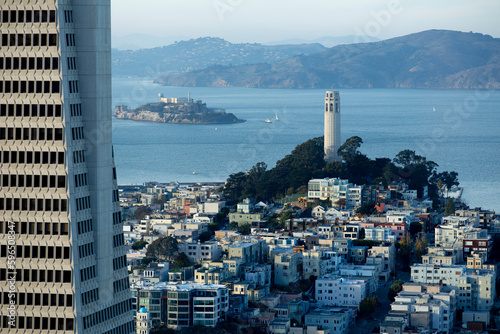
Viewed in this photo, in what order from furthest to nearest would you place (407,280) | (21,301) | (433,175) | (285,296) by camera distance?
(433,175) → (407,280) → (285,296) → (21,301)

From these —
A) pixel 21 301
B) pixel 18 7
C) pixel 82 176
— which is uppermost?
pixel 18 7

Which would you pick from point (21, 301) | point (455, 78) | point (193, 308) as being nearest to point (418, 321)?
point (193, 308)

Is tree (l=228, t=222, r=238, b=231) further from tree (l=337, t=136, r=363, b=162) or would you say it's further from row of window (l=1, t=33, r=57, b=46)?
row of window (l=1, t=33, r=57, b=46)

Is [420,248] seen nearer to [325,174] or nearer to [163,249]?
[163,249]

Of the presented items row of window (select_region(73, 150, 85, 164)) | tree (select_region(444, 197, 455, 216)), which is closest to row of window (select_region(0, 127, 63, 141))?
row of window (select_region(73, 150, 85, 164))

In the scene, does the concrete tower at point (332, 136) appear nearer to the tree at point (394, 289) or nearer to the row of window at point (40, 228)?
the tree at point (394, 289)

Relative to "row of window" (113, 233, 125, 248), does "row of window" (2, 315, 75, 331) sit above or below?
below

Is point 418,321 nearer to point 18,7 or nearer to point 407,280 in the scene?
point 407,280
